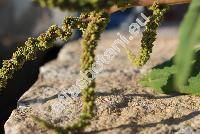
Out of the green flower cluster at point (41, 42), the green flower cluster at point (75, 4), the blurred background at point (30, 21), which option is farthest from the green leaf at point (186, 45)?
the blurred background at point (30, 21)

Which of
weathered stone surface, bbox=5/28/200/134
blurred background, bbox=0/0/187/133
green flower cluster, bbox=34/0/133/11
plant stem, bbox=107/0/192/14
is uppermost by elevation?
blurred background, bbox=0/0/187/133

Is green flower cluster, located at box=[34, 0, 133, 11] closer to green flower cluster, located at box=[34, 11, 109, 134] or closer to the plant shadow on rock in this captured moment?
green flower cluster, located at box=[34, 11, 109, 134]

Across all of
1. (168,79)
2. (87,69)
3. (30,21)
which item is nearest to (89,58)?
(87,69)

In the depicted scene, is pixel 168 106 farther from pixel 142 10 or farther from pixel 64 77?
pixel 142 10

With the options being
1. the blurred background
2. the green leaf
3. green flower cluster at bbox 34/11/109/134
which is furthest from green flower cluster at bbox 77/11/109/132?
the blurred background

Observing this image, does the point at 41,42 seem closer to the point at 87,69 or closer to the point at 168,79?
the point at 87,69
